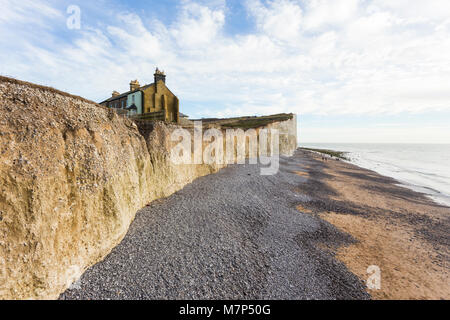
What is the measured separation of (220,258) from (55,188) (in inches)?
290

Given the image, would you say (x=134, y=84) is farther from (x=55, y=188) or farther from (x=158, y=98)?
(x=55, y=188)

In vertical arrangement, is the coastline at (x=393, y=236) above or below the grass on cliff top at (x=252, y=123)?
below

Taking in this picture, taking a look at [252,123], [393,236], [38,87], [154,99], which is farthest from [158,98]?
[252,123]

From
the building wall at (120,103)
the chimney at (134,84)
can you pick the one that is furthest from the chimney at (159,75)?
the chimney at (134,84)

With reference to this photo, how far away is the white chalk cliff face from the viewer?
17.5ft

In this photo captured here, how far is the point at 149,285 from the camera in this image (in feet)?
23.9

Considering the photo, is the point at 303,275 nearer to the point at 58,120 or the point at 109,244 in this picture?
the point at 109,244

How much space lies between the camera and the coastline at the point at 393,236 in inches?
344

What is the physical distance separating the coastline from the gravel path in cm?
119
